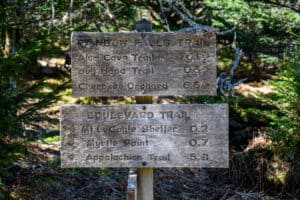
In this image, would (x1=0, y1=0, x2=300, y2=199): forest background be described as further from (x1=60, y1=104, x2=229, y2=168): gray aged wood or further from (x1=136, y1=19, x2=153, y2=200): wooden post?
(x1=136, y1=19, x2=153, y2=200): wooden post

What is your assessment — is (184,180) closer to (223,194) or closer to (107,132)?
(223,194)

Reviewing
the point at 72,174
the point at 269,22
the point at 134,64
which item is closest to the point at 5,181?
the point at 72,174

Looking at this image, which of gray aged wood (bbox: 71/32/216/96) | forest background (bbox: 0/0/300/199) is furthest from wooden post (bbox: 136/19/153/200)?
forest background (bbox: 0/0/300/199)

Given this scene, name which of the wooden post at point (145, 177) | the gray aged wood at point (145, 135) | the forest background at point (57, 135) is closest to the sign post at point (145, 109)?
the gray aged wood at point (145, 135)

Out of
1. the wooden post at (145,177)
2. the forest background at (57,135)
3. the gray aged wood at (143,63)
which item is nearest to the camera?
the gray aged wood at (143,63)

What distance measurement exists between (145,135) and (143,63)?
525mm

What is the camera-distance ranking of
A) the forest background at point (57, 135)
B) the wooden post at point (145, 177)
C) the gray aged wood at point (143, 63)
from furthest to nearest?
the forest background at point (57, 135), the wooden post at point (145, 177), the gray aged wood at point (143, 63)

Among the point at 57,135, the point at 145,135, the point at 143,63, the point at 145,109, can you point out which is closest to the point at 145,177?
the point at 145,135

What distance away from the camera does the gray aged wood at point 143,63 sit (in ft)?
9.84

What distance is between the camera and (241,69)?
37.3ft

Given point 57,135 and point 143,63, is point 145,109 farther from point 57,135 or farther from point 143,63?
point 57,135

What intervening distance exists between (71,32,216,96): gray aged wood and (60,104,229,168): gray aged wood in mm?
140

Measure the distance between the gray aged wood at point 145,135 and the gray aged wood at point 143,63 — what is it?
0.46ft

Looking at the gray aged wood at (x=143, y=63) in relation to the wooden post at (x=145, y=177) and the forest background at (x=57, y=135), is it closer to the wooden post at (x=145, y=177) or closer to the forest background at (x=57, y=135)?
the wooden post at (x=145, y=177)
